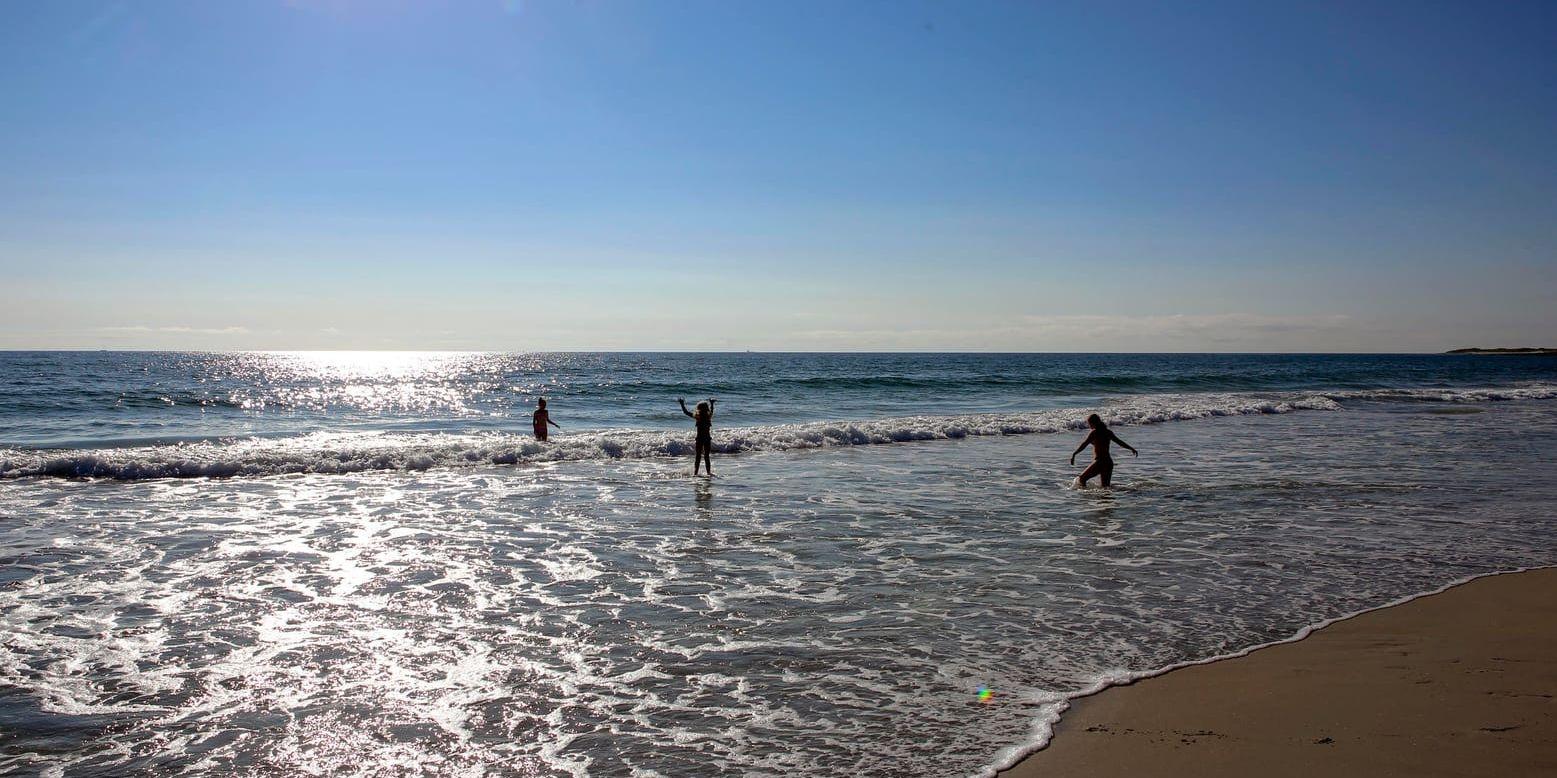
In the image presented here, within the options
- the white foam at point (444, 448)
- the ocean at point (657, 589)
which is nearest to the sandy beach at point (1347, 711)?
the ocean at point (657, 589)

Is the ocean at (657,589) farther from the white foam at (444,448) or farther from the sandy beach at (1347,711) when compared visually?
the sandy beach at (1347,711)

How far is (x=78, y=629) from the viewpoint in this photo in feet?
25.7

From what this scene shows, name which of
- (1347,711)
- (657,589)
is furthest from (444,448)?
(1347,711)

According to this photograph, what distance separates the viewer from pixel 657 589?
920 cm

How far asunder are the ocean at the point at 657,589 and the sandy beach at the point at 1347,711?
0.36m

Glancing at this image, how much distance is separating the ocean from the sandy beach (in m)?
0.36

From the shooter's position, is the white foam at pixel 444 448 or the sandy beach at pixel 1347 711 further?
the white foam at pixel 444 448

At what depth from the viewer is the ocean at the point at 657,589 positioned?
18.4 feet

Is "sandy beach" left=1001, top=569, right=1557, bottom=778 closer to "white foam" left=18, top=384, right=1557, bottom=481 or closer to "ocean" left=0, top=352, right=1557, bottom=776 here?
"ocean" left=0, top=352, right=1557, bottom=776

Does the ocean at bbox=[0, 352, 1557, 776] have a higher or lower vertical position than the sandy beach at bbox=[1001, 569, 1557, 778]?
lower

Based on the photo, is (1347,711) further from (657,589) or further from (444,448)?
(444,448)

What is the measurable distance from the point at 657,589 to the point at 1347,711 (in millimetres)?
6067

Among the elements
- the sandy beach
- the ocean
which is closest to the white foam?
the ocean

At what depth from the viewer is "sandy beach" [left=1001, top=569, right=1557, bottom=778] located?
16.5ft
